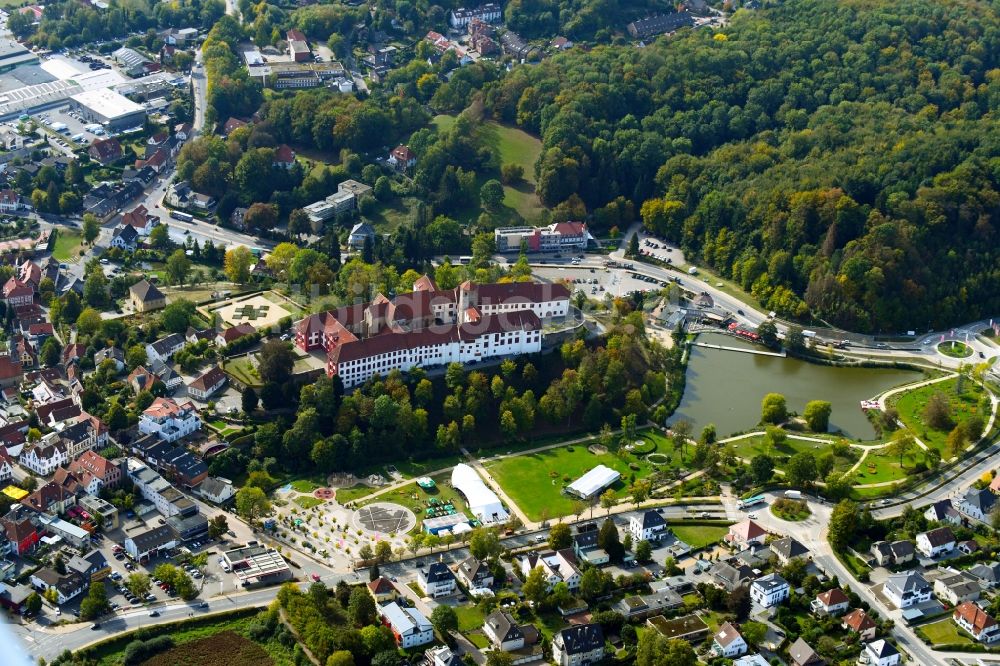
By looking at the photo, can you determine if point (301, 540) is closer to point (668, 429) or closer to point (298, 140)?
point (668, 429)

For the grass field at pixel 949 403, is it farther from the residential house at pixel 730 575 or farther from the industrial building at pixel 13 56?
the industrial building at pixel 13 56

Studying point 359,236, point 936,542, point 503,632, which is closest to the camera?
point 503,632

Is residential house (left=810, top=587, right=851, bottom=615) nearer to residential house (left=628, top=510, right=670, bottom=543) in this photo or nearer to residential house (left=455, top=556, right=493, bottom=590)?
residential house (left=628, top=510, right=670, bottom=543)

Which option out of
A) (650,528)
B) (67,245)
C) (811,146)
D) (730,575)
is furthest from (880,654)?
(67,245)

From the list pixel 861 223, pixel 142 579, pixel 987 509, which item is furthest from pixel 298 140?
pixel 987 509

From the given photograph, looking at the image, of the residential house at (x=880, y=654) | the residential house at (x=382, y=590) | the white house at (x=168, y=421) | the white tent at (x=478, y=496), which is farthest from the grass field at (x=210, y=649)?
the residential house at (x=880, y=654)

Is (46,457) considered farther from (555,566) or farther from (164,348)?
(555,566)

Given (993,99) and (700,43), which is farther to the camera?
(700,43)
